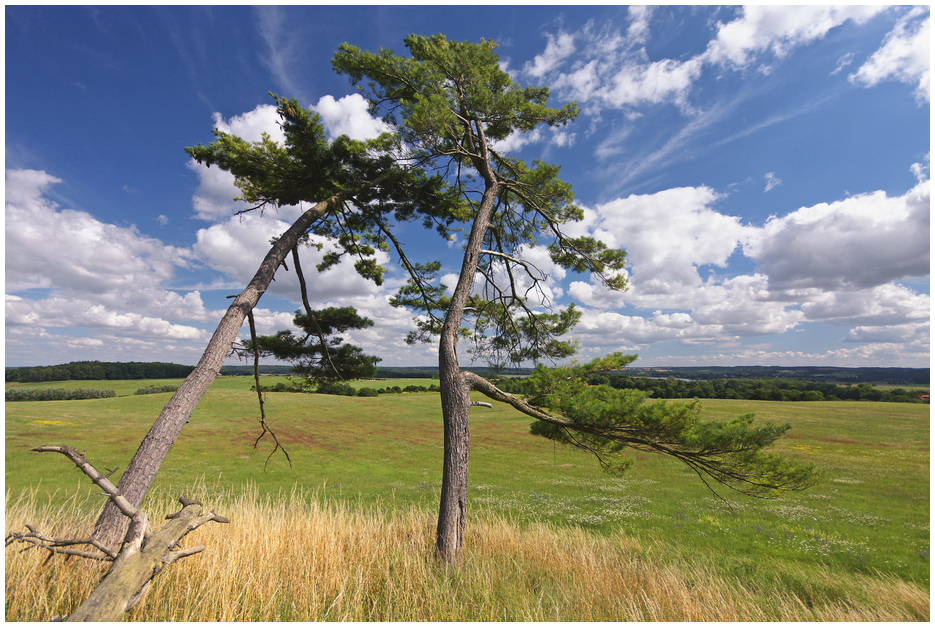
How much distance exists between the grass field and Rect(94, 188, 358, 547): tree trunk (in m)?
1.29

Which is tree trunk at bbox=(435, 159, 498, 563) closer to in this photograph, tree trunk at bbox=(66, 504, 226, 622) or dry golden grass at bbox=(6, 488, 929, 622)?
dry golden grass at bbox=(6, 488, 929, 622)

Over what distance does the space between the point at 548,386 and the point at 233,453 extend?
22349mm

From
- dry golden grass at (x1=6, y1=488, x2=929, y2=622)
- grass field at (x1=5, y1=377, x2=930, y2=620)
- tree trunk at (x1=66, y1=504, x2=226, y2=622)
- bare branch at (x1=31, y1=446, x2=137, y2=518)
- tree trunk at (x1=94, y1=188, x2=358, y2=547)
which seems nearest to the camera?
tree trunk at (x1=66, y1=504, x2=226, y2=622)

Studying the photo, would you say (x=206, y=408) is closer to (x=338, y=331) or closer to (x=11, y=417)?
(x=11, y=417)

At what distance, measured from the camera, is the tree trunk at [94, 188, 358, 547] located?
4742 mm

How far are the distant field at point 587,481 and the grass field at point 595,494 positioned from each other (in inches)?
3.2

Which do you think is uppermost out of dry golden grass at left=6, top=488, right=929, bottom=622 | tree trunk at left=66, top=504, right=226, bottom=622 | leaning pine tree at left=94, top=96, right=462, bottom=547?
leaning pine tree at left=94, top=96, right=462, bottom=547

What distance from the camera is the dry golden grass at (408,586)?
3.99 m

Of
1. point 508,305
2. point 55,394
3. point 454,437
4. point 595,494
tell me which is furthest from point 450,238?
point 55,394

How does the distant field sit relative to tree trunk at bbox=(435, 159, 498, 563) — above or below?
below

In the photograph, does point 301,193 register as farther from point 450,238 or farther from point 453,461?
point 453,461

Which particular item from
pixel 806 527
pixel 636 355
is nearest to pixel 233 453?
pixel 636 355

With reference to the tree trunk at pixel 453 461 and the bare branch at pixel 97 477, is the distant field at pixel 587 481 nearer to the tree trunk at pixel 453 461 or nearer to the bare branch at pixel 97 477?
the tree trunk at pixel 453 461

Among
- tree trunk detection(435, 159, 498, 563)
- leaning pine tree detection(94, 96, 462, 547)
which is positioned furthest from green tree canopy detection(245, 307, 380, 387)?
tree trunk detection(435, 159, 498, 563)
